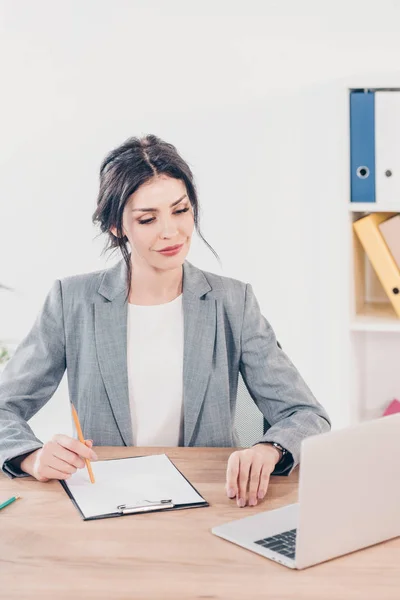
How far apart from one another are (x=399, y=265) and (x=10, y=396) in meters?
1.28

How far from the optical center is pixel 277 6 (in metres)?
2.76

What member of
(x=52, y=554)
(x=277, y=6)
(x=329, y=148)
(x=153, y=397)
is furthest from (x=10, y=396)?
(x=277, y=6)

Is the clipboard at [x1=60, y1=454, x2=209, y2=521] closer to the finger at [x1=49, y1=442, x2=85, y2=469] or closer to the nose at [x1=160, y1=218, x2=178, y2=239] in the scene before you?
the finger at [x1=49, y1=442, x2=85, y2=469]

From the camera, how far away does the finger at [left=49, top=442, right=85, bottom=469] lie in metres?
1.52

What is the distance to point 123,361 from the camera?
1860 mm

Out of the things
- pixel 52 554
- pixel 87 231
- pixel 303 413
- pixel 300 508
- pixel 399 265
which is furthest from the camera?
pixel 87 231

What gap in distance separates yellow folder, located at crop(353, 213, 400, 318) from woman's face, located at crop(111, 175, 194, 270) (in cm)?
84

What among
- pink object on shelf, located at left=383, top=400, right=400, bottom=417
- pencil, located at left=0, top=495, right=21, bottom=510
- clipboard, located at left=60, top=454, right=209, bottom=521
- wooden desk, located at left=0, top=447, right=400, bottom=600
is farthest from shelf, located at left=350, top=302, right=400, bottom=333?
pencil, located at left=0, top=495, right=21, bottom=510

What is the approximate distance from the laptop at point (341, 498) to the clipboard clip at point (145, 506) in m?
0.15

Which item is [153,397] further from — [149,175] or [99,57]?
[99,57]

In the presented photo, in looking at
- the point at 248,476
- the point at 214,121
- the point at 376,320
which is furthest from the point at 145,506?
the point at 214,121

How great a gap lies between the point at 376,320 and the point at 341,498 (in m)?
1.43

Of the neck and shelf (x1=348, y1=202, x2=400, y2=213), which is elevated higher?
A: shelf (x1=348, y1=202, x2=400, y2=213)

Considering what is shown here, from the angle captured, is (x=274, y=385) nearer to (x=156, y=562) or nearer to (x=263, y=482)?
(x=263, y=482)
